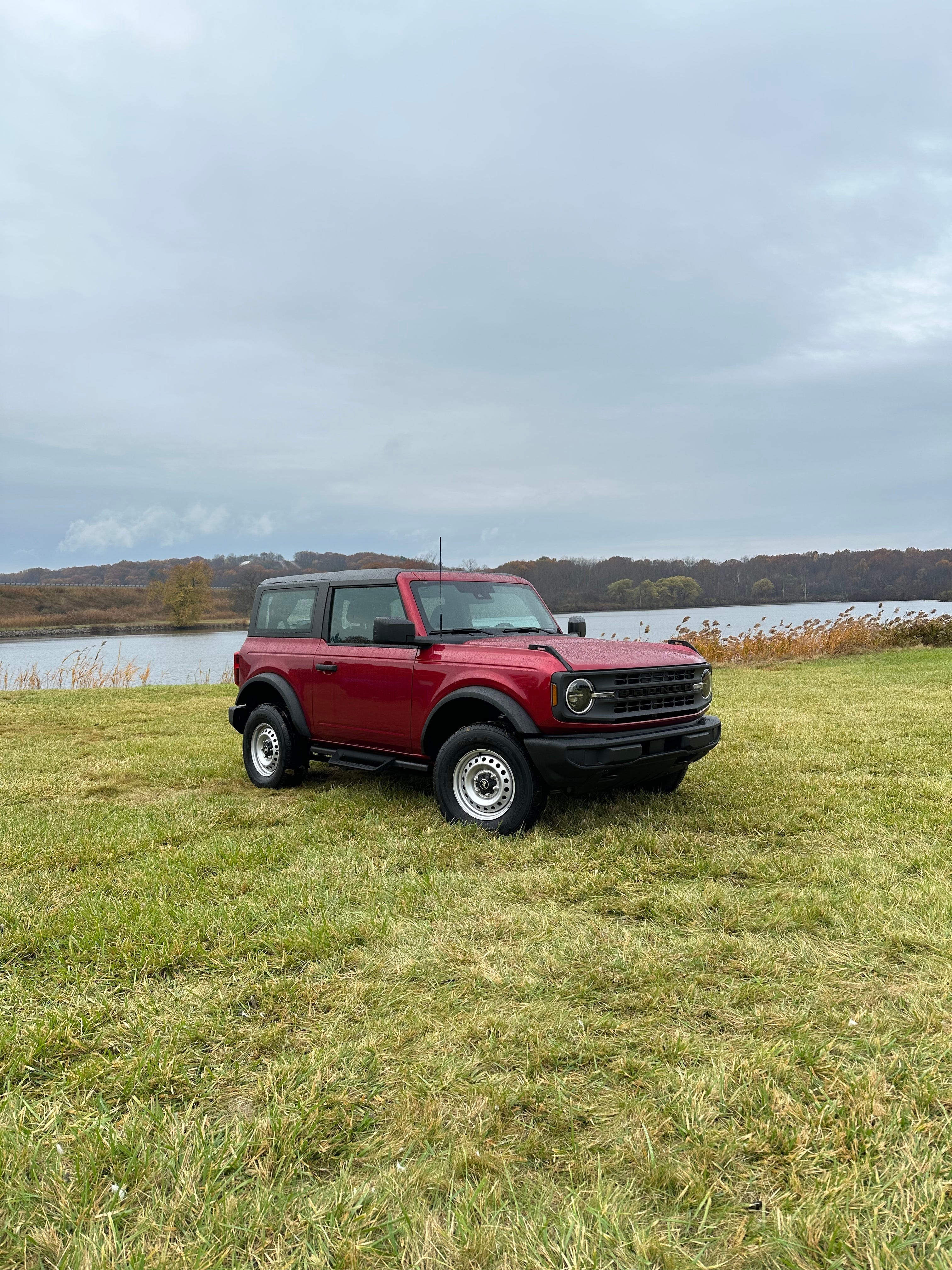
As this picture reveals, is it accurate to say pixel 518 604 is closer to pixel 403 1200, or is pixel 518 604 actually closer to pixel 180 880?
pixel 180 880

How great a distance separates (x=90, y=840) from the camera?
531 cm

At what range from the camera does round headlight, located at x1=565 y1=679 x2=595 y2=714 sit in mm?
5027

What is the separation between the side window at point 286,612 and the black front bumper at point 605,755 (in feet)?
8.77

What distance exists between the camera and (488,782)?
5.41 meters

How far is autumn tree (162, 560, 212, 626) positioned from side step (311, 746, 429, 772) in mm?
38378

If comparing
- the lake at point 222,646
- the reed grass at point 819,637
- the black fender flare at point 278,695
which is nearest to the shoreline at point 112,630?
the lake at point 222,646

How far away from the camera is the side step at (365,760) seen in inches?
233

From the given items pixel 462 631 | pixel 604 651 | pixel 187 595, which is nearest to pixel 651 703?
pixel 604 651

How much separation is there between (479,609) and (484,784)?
151 centimetres

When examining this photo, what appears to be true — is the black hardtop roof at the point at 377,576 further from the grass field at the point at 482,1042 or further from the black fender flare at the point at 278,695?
the grass field at the point at 482,1042

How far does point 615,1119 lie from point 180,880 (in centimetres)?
297

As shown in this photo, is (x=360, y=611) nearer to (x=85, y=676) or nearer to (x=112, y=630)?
(x=85, y=676)

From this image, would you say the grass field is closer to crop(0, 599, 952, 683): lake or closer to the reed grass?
crop(0, 599, 952, 683): lake

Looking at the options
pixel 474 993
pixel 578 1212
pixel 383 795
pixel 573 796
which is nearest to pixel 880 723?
pixel 573 796
